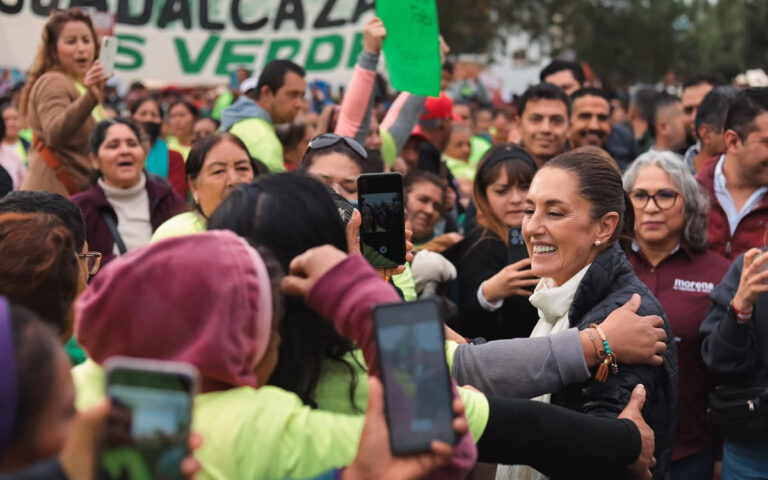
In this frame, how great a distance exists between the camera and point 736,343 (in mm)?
3910

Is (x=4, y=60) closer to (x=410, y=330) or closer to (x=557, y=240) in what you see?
(x=557, y=240)

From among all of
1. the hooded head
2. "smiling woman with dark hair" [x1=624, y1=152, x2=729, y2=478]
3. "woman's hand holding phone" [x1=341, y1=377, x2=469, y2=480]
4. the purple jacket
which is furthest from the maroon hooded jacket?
the hooded head

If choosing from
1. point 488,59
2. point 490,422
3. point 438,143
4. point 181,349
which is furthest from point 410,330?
point 488,59

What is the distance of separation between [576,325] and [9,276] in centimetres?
168

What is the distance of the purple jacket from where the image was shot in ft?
18.3

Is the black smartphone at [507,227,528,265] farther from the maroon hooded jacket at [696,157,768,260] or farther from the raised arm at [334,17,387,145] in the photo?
the raised arm at [334,17,387,145]

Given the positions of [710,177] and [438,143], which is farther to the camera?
[438,143]

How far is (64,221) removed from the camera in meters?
3.09

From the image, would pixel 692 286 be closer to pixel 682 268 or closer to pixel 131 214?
pixel 682 268

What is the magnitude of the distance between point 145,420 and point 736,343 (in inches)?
118

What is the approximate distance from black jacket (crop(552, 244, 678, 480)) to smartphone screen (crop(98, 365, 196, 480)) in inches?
64.8

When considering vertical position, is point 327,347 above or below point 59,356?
below

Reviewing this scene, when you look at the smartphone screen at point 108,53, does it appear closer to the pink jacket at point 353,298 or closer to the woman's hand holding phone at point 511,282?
the woman's hand holding phone at point 511,282

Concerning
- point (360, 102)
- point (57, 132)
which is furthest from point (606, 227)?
point (57, 132)
